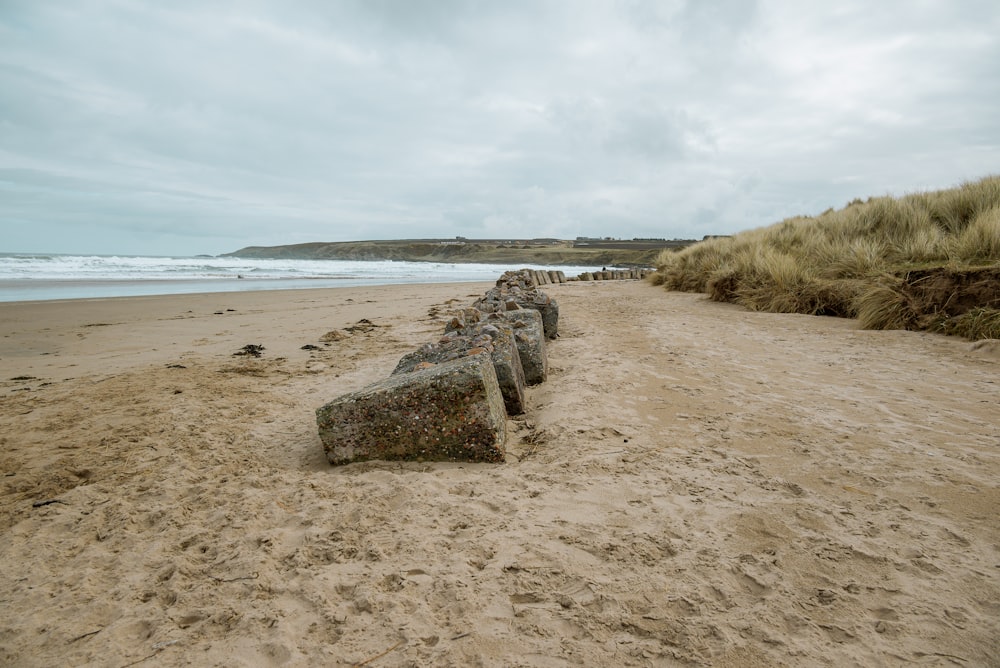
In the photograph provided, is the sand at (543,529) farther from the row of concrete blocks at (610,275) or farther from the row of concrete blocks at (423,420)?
the row of concrete blocks at (610,275)

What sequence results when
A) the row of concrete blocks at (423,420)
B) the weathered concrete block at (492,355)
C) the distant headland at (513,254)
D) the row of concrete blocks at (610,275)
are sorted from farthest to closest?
the distant headland at (513,254) → the row of concrete blocks at (610,275) → the weathered concrete block at (492,355) → the row of concrete blocks at (423,420)

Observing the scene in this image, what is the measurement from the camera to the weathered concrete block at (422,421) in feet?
8.15

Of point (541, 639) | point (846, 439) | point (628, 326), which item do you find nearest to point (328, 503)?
point (541, 639)

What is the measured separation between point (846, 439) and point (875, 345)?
9.50 feet

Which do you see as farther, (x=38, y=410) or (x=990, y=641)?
(x=38, y=410)

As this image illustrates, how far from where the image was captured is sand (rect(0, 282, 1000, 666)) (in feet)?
4.50

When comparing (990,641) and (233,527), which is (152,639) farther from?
(990,641)

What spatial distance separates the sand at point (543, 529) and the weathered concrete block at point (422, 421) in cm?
11

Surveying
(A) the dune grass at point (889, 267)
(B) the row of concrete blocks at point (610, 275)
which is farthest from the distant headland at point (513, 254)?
(A) the dune grass at point (889, 267)

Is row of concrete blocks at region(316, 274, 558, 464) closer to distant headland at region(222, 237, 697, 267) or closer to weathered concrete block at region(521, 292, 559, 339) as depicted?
weathered concrete block at region(521, 292, 559, 339)

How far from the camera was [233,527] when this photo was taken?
1.99 m

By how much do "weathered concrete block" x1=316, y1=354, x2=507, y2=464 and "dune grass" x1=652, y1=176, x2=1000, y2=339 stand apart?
492 cm

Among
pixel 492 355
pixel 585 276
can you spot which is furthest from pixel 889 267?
pixel 585 276

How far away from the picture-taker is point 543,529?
1872mm
